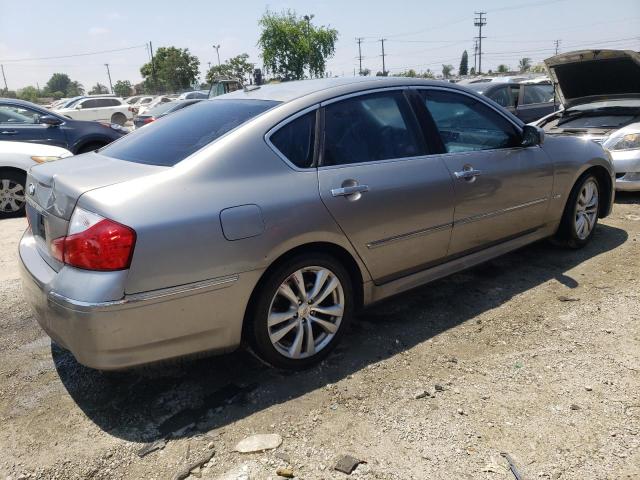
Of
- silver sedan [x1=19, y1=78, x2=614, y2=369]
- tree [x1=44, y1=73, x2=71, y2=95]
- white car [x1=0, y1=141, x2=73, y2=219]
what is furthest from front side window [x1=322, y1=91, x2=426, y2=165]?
tree [x1=44, y1=73, x2=71, y2=95]

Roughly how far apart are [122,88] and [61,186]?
4316 inches

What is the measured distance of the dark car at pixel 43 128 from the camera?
821 cm

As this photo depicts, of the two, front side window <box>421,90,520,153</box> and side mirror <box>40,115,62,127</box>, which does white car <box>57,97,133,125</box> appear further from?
front side window <box>421,90,520,153</box>

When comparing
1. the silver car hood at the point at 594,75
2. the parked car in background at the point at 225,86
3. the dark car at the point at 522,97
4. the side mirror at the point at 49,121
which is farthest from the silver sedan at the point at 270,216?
the parked car in background at the point at 225,86

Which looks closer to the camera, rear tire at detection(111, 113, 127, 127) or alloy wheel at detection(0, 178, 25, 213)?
alloy wheel at detection(0, 178, 25, 213)

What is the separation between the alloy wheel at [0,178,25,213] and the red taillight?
5.23 meters

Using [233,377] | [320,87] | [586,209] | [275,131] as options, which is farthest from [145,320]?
[586,209]

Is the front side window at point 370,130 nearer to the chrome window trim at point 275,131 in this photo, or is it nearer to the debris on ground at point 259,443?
the chrome window trim at point 275,131

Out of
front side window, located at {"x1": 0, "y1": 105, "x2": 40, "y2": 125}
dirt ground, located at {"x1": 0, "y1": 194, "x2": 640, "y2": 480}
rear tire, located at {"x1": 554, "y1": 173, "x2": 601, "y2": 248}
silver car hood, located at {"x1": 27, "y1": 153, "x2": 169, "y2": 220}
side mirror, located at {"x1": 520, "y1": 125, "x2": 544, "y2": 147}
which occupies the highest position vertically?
front side window, located at {"x1": 0, "y1": 105, "x2": 40, "y2": 125}

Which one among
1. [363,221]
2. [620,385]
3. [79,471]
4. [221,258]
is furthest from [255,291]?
[620,385]

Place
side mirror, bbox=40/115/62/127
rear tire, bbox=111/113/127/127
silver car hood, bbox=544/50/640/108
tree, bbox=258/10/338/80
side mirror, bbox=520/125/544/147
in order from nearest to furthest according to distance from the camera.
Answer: side mirror, bbox=520/125/544/147 → silver car hood, bbox=544/50/640/108 → side mirror, bbox=40/115/62/127 → rear tire, bbox=111/113/127/127 → tree, bbox=258/10/338/80

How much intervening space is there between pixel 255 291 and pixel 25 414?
1.33m

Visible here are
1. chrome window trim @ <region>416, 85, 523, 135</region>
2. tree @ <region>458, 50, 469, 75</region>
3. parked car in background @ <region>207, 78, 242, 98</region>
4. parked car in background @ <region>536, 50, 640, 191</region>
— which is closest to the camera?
chrome window trim @ <region>416, 85, 523, 135</region>

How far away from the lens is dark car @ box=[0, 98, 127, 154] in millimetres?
8211
